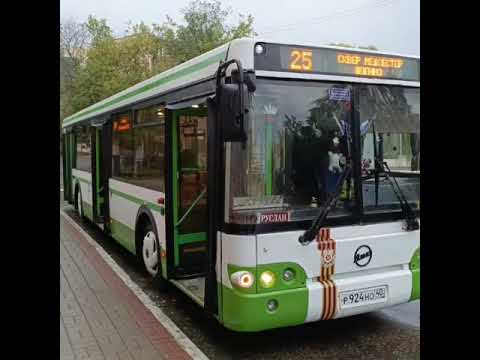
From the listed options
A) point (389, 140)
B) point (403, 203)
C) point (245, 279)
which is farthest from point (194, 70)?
point (403, 203)

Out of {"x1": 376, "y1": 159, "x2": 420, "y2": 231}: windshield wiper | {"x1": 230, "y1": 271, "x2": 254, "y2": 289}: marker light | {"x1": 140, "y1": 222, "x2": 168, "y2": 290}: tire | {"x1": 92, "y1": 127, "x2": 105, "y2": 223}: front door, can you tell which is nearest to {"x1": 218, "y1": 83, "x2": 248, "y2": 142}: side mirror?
{"x1": 230, "y1": 271, "x2": 254, "y2": 289}: marker light

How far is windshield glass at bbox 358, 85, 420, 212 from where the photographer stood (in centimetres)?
478

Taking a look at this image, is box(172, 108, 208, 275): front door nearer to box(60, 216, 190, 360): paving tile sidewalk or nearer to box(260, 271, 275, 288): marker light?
box(60, 216, 190, 360): paving tile sidewalk

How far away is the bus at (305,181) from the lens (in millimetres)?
4355

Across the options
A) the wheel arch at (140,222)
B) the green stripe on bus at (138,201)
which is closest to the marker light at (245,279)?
the green stripe on bus at (138,201)

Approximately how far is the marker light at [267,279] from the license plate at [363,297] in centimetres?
69

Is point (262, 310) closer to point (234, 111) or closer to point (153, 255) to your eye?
point (234, 111)

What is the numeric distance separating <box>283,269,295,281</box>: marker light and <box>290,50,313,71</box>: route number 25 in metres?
1.75

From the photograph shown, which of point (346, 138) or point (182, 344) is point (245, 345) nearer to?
point (182, 344)

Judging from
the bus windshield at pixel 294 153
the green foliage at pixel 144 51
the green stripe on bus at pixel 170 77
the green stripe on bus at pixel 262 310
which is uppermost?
the green foliage at pixel 144 51

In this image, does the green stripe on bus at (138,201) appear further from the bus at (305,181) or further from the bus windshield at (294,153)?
the bus windshield at (294,153)

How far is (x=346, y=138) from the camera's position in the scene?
15.4 feet
